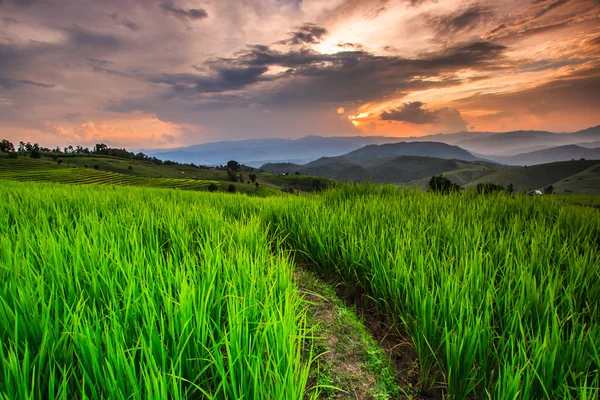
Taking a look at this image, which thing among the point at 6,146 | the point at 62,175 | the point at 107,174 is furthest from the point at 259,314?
the point at 6,146

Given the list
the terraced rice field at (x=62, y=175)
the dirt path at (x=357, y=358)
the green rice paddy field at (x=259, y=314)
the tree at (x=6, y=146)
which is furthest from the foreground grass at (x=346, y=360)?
the tree at (x=6, y=146)

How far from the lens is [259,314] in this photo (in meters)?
2.32

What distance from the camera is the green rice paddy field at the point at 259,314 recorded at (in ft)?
5.22

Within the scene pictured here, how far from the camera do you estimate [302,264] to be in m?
4.84

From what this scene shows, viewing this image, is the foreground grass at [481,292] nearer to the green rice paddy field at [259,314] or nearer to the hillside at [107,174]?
the green rice paddy field at [259,314]

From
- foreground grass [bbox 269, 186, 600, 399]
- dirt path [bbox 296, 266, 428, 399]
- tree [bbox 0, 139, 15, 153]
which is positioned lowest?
dirt path [bbox 296, 266, 428, 399]

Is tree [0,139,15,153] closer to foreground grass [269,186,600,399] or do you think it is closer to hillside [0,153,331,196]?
hillside [0,153,331,196]

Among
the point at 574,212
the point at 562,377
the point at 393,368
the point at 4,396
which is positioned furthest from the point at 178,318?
the point at 574,212

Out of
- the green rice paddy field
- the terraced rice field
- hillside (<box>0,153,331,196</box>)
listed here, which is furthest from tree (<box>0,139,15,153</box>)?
the green rice paddy field

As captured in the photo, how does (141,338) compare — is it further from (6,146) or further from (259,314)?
(6,146)

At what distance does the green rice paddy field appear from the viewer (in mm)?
1591

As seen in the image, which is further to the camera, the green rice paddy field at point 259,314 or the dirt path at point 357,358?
the dirt path at point 357,358

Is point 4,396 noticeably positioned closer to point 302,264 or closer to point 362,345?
point 362,345

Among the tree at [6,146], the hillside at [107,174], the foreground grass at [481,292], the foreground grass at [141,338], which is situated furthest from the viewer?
the tree at [6,146]
